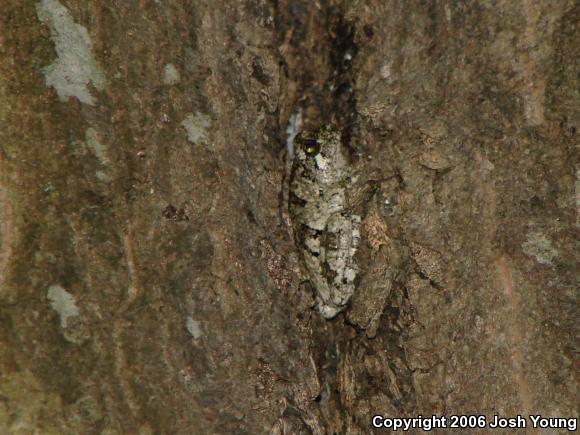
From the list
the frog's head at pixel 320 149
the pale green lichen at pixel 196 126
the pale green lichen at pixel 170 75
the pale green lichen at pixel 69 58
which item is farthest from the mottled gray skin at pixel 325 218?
the pale green lichen at pixel 69 58

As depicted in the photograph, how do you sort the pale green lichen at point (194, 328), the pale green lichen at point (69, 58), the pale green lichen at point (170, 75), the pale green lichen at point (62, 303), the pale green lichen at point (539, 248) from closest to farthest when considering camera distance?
1. the pale green lichen at point (69, 58)
2. the pale green lichen at point (62, 303)
3. the pale green lichen at point (170, 75)
4. the pale green lichen at point (194, 328)
5. the pale green lichen at point (539, 248)

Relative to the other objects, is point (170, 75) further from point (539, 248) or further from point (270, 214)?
point (539, 248)

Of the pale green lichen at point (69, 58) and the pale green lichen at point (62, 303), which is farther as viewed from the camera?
the pale green lichen at point (62, 303)

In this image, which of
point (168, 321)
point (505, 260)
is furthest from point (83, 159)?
point (505, 260)

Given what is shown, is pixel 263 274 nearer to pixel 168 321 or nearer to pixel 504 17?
pixel 168 321

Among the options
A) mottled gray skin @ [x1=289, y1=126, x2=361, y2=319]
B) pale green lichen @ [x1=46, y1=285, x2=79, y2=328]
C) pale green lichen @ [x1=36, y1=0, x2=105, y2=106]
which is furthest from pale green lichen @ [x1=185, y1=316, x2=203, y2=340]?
pale green lichen @ [x1=36, y1=0, x2=105, y2=106]

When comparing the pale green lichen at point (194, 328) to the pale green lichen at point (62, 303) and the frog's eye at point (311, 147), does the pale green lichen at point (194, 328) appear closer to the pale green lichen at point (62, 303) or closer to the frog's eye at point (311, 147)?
the pale green lichen at point (62, 303)

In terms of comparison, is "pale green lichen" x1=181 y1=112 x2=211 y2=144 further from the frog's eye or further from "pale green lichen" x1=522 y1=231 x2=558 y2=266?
"pale green lichen" x1=522 y1=231 x2=558 y2=266
